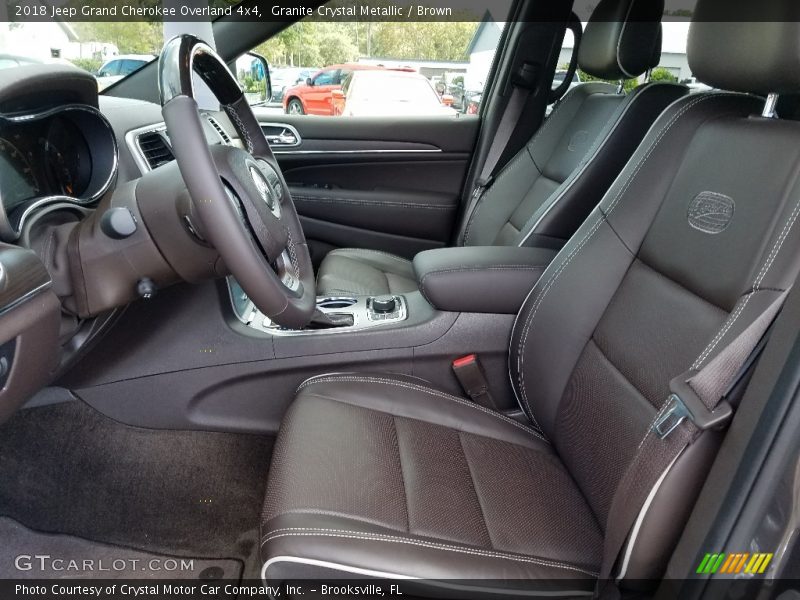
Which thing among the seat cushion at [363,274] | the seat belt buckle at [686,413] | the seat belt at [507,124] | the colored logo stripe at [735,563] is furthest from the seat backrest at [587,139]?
the colored logo stripe at [735,563]

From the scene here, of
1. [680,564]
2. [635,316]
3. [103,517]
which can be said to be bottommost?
[103,517]

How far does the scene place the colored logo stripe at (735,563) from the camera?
846 millimetres

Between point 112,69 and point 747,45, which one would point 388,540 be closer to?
point 747,45

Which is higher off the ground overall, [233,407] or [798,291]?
[798,291]

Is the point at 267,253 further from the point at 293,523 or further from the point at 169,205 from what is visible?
the point at 293,523

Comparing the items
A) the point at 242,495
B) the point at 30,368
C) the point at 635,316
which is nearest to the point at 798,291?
the point at 635,316

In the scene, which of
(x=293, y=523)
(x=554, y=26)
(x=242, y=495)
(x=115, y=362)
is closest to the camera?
(x=293, y=523)

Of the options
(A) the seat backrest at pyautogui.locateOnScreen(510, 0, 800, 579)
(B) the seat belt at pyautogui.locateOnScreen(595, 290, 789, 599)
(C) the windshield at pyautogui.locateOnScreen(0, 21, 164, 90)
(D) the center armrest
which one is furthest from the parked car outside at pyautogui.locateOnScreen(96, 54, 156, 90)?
(B) the seat belt at pyautogui.locateOnScreen(595, 290, 789, 599)

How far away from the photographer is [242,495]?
150 centimetres

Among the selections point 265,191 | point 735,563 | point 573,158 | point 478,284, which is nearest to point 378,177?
point 573,158

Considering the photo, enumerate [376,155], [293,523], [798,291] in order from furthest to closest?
[376,155], [293,523], [798,291]

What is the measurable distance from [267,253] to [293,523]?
40 centimetres

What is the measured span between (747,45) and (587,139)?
33.4 inches

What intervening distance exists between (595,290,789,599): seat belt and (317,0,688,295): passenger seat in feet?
2.70
